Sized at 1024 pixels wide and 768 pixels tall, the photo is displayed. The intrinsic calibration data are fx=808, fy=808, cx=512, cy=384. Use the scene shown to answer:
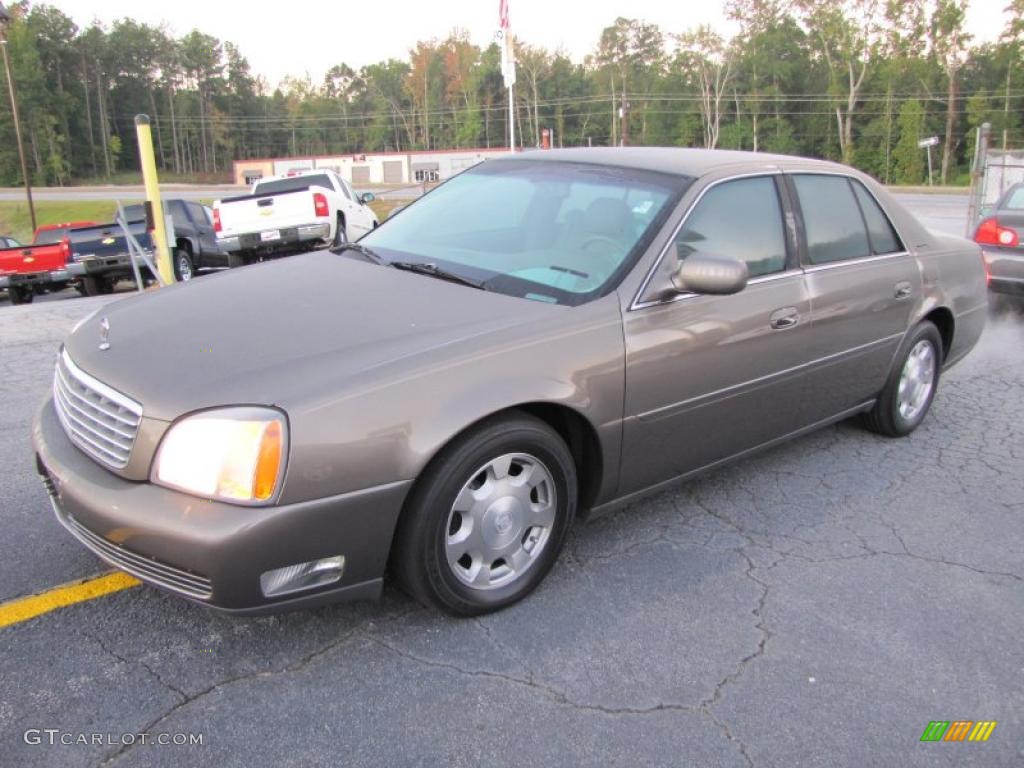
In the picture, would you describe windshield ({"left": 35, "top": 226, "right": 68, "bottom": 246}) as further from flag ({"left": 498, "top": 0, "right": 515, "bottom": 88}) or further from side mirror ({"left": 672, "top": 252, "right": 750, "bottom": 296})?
side mirror ({"left": 672, "top": 252, "right": 750, "bottom": 296})

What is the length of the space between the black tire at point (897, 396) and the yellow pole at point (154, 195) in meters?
6.02

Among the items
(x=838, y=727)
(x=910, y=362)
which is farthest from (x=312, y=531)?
(x=910, y=362)

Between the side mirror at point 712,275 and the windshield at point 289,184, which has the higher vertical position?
the windshield at point 289,184

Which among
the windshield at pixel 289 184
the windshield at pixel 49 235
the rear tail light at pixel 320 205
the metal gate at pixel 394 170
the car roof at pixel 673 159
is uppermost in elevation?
the metal gate at pixel 394 170

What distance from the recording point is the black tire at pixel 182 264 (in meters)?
14.8

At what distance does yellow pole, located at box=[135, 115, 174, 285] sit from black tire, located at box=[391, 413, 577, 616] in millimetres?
5745

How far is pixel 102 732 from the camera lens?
85.0 inches

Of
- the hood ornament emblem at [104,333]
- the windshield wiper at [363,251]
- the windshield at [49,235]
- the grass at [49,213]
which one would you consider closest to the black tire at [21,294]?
the windshield at [49,235]

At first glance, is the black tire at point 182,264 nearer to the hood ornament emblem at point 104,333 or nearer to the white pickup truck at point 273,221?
the white pickup truck at point 273,221

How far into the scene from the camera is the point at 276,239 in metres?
14.0

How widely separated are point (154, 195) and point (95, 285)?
27.5 feet

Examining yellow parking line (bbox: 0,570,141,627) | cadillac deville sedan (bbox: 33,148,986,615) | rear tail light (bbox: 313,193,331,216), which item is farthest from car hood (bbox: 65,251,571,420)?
rear tail light (bbox: 313,193,331,216)

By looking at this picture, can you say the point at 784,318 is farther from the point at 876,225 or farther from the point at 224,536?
the point at 224,536

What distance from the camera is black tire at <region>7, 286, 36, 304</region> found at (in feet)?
50.0
